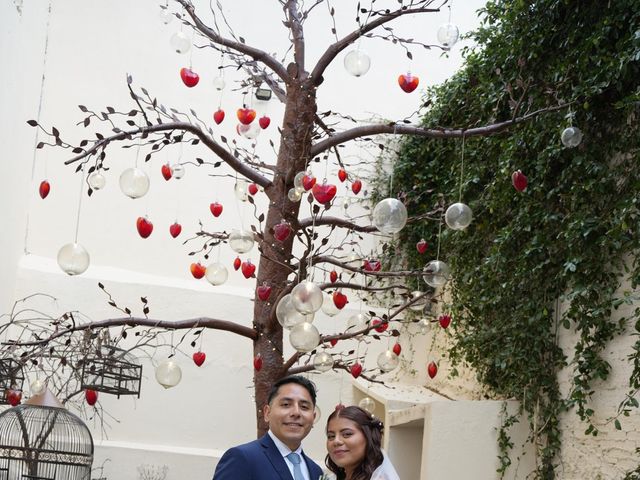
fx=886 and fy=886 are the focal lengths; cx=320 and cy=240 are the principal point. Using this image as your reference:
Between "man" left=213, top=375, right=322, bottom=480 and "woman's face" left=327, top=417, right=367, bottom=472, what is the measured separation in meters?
0.10

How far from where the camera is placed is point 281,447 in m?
2.95

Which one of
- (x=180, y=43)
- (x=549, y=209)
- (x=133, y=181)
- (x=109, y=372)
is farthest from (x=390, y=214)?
(x=109, y=372)

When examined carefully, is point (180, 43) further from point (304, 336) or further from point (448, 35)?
point (304, 336)

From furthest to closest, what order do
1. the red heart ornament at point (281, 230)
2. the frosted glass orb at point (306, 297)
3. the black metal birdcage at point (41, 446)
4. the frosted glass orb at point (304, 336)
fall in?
1. the black metal birdcage at point (41, 446)
2. the red heart ornament at point (281, 230)
3. the frosted glass orb at point (304, 336)
4. the frosted glass orb at point (306, 297)

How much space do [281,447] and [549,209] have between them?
3.19 m

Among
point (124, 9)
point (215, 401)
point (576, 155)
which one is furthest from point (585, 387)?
point (124, 9)

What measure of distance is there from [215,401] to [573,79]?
4.16 meters

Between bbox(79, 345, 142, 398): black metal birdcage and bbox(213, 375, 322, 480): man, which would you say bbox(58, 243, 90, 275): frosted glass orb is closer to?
bbox(79, 345, 142, 398): black metal birdcage

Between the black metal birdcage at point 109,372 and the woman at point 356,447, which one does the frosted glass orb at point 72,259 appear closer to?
the black metal birdcage at point 109,372

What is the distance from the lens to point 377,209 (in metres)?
3.60

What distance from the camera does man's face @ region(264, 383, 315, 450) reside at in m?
2.94

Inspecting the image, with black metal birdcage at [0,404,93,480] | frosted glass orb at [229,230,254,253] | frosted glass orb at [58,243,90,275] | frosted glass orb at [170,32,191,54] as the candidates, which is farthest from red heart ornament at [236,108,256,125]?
black metal birdcage at [0,404,93,480]

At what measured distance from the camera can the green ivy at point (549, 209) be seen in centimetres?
489

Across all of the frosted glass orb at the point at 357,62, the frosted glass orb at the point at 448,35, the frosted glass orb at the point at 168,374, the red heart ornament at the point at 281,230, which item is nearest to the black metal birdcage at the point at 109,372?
the frosted glass orb at the point at 168,374
